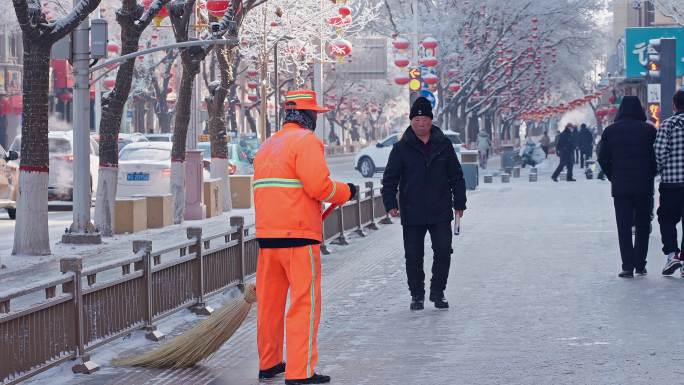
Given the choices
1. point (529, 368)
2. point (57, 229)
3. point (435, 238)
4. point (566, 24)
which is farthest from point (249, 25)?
point (529, 368)

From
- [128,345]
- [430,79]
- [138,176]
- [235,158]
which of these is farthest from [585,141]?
[128,345]

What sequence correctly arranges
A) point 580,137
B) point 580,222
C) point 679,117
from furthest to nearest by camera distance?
point 580,137
point 580,222
point 679,117

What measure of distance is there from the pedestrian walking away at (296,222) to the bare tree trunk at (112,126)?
47.3ft

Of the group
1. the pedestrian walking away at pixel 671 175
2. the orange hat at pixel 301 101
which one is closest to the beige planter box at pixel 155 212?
the pedestrian walking away at pixel 671 175

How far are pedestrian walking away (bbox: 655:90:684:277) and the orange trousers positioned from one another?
6446mm

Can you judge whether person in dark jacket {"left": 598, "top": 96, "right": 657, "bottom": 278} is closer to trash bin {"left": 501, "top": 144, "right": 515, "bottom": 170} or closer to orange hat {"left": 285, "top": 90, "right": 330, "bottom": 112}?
orange hat {"left": 285, "top": 90, "right": 330, "bottom": 112}

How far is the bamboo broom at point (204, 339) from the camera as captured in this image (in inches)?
377

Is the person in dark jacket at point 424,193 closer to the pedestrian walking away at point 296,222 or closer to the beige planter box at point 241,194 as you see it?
the pedestrian walking away at point 296,222

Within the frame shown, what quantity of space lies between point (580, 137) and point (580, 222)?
103 ft

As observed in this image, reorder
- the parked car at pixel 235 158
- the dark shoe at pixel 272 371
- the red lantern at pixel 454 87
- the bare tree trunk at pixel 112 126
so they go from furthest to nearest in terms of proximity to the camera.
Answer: the red lantern at pixel 454 87 → the parked car at pixel 235 158 → the bare tree trunk at pixel 112 126 → the dark shoe at pixel 272 371

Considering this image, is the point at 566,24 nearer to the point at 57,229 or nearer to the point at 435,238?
the point at 57,229

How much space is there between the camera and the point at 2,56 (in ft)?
219

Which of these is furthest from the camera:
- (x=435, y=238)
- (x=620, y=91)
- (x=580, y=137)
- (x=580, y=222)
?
(x=620, y=91)

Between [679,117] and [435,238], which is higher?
[679,117]
